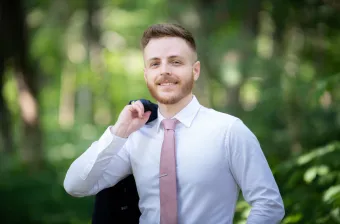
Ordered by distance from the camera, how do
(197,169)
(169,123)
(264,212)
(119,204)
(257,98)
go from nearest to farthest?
(264,212), (197,169), (169,123), (119,204), (257,98)

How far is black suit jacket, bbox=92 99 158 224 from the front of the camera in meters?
3.15

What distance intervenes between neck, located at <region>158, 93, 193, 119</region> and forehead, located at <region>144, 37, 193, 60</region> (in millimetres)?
254

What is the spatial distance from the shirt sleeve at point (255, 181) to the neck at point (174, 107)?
39 centimetres

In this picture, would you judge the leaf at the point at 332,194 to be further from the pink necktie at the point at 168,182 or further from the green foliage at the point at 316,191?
the pink necktie at the point at 168,182

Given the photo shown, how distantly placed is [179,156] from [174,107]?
288 mm

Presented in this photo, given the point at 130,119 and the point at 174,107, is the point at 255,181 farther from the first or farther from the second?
the point at 130,119

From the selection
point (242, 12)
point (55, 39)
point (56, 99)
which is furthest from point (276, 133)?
point (56, 99)

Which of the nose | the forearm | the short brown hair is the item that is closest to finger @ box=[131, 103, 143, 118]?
the nose

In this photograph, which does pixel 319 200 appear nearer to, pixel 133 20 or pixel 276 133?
pixel 276 133

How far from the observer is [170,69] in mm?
2814

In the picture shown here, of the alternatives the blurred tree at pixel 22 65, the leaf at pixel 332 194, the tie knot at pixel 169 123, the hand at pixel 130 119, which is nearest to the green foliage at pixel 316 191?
the leaf at pixel 332 194

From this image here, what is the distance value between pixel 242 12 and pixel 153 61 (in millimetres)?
5729

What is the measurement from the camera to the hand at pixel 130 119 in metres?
2.88

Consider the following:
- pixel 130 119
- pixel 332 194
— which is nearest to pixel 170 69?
pixel 130 119
